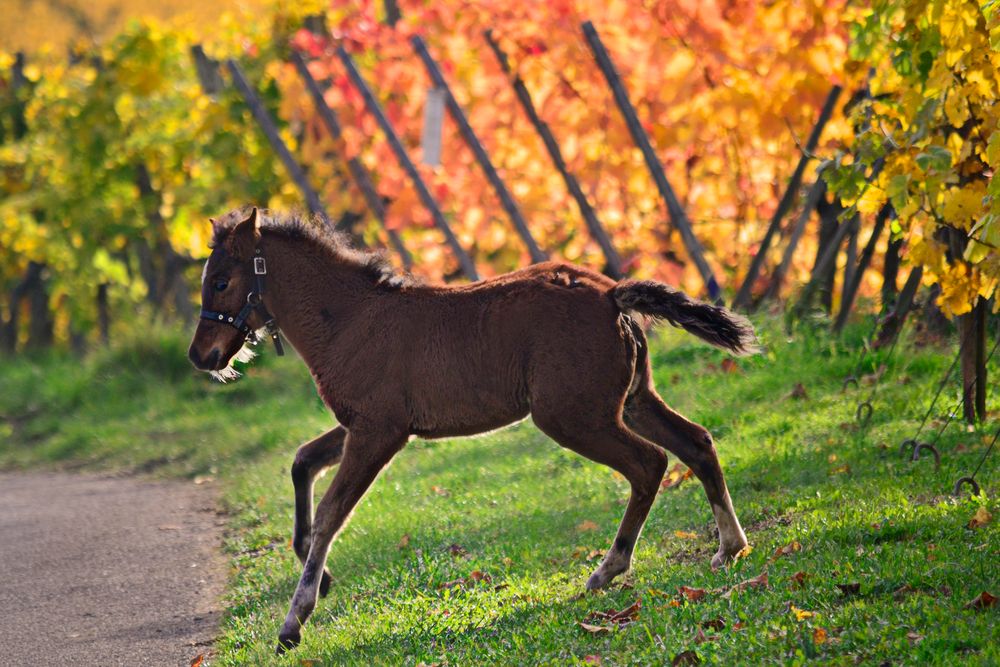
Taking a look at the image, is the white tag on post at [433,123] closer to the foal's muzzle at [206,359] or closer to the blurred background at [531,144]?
the blurred background at [531,144]

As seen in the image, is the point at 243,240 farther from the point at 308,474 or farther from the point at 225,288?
the point at 308,474

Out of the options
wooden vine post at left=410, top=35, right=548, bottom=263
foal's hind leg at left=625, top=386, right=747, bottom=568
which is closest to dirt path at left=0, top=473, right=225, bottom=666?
foal's hind leg at left=625, top=386, right=747, bottom=568

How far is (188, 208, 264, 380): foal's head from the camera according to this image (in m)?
7.05

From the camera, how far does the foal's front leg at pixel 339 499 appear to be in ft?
20.5

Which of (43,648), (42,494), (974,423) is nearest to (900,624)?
(974,423)

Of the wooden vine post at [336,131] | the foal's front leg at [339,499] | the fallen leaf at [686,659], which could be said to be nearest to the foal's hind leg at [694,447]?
the foal's front leg at [339,499]

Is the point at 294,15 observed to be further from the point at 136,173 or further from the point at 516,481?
the point at 516,481

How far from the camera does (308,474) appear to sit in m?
7.20

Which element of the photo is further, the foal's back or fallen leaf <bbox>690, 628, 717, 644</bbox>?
the foal's back

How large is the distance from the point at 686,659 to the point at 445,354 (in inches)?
91.6

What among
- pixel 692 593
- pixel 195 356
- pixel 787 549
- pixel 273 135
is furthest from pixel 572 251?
pixel 692 593

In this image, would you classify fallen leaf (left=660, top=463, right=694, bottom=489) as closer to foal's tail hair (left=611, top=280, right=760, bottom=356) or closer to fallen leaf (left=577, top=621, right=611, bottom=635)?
foal's tail hair (left=611, top=280, right=760, bottom=356)

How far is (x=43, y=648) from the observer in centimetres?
663

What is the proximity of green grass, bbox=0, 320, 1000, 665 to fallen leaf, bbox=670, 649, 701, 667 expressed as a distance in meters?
A: 0.04
